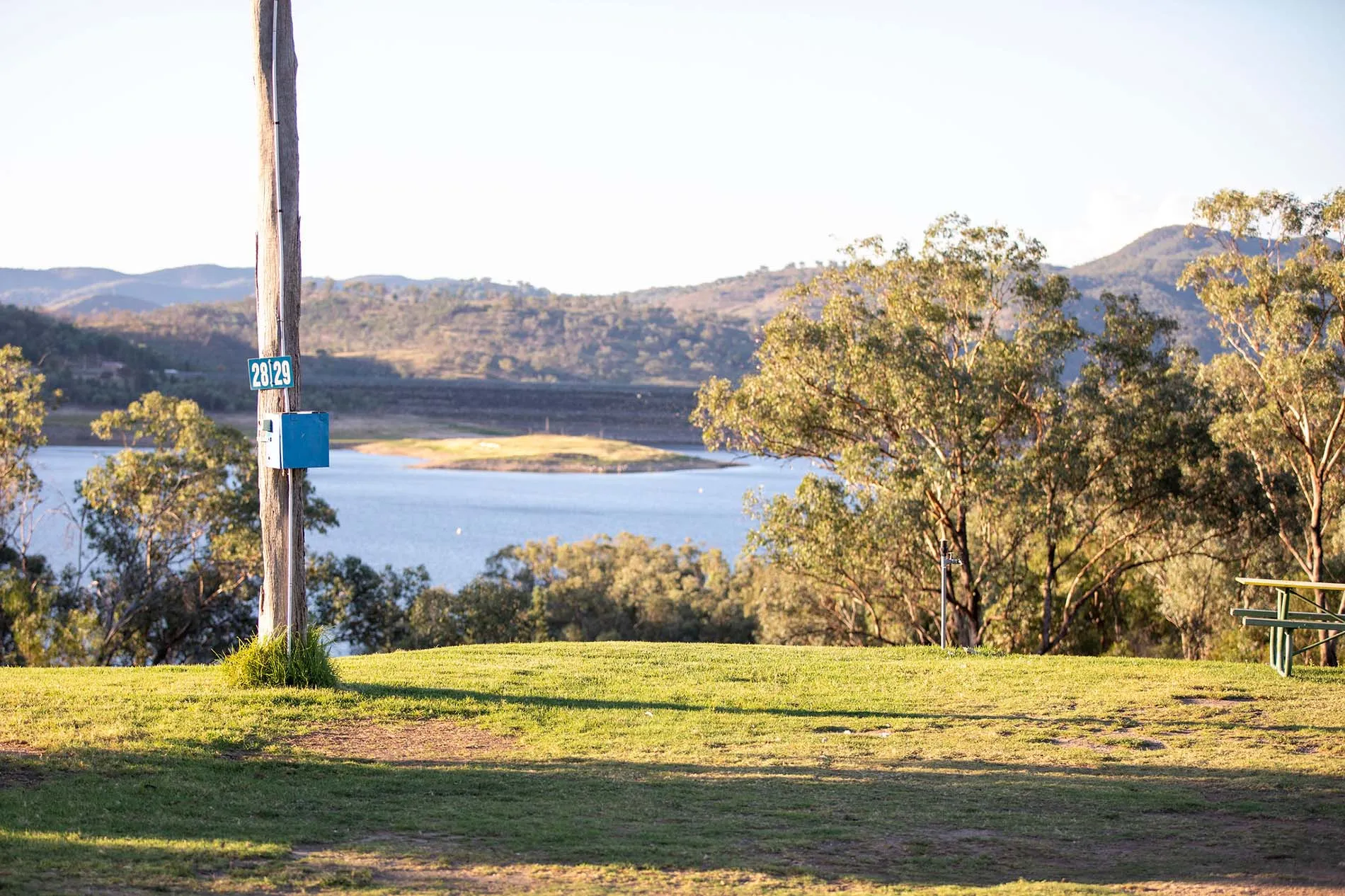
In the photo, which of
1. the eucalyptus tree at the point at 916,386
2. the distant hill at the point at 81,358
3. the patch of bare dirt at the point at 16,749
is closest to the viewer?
the patch of bare dirt at the point at 16,749

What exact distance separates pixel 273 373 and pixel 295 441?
432 millimetres

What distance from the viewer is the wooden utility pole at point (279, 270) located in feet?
25.5

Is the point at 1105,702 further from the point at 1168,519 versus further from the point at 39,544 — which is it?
the point at 39,544

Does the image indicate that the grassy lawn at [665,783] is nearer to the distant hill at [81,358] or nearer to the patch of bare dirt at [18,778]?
the patch of bare dirt at [18,778]

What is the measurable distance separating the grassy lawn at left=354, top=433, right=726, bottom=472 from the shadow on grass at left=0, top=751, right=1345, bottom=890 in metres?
82.2

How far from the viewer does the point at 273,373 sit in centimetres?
764

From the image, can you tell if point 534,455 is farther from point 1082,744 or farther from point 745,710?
point 1082,744

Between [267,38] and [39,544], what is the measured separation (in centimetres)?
4138

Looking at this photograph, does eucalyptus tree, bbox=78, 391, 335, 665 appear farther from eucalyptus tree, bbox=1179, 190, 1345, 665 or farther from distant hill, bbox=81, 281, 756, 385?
distant hill, bbox=81, 281, 756, 385

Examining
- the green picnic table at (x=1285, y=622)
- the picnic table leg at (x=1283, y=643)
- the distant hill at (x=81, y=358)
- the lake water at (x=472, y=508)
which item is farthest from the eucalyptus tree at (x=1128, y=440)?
the distant hill at (x=81, y=358)

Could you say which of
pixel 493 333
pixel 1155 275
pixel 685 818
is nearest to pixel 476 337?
pixel 493 333

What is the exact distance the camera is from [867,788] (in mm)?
6066

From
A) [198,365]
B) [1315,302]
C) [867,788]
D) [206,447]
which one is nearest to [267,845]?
[867,788]

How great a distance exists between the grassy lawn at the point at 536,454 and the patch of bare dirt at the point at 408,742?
266 feet
